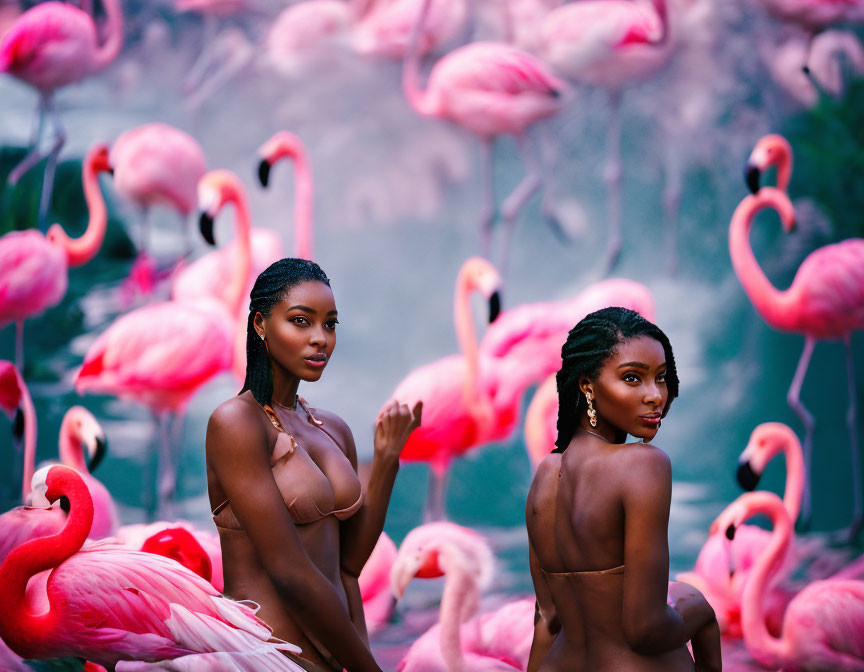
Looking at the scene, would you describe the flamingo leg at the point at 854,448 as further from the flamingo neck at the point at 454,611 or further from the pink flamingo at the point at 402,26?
the pink flamingo at the point at 402,26

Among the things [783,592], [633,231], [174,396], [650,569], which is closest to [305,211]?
[174,396]

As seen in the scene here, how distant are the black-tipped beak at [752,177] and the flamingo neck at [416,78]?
141 centimetres

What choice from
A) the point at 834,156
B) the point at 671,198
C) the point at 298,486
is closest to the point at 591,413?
the point at 298,486

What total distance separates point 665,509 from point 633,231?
9.13 feet

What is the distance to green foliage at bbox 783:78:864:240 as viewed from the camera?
4.20 m

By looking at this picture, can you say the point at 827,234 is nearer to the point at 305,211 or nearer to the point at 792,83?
the point at 792,83

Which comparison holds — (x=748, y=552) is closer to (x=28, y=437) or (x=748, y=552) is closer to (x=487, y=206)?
(x=487, y=206)

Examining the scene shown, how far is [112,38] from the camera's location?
421 cm

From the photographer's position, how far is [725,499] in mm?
4062

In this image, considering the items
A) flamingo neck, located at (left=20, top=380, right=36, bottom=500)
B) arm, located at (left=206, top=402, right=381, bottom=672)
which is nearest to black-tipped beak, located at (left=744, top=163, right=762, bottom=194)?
arm, located at (left=206, top=402, right=381, bottom=672)

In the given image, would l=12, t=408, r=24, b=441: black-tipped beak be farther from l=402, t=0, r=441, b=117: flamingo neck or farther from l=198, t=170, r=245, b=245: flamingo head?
l=402, t=0, r=441, b=117: flamingo neck

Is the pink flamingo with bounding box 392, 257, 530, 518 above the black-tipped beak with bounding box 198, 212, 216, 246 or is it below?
below

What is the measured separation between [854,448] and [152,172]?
11.0 ft

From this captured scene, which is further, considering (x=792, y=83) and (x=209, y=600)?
(x=792, y=83)
